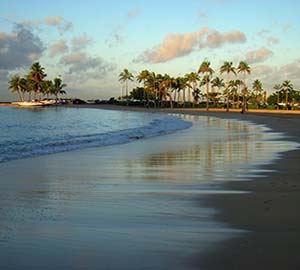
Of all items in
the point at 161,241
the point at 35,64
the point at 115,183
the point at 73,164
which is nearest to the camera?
the point at 161,241

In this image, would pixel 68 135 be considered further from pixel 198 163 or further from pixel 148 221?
pixel 148 221

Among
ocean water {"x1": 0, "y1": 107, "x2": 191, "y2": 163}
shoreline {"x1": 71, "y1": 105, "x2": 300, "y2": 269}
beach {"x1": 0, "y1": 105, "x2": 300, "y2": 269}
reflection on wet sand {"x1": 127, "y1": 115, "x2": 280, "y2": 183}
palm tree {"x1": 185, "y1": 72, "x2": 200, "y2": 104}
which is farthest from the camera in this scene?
palm tree {"x1": 185, "y1": 72, "x2": 200, "y2": 104}

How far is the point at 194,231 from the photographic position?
203 inches

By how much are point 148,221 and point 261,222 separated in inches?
56.1

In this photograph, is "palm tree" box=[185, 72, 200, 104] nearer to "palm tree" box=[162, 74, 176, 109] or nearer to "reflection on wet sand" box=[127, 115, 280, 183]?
"palm tree" box=[162, 74, 176, 109]

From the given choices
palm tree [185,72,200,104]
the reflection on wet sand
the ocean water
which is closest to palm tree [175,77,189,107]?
palm tree [185,72,200,104]

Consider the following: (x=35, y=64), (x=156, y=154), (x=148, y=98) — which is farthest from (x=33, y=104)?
(x=156, y=154)

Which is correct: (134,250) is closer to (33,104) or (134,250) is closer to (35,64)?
(35,64)

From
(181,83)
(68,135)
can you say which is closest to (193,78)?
(181,83)

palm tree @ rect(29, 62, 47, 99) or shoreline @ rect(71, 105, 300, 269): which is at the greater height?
palm tree @ rect(29, 62, 47, 99)

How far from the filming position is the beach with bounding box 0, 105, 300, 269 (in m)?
4.20

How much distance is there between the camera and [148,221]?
5695 mm

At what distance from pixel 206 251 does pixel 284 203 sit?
109 inches

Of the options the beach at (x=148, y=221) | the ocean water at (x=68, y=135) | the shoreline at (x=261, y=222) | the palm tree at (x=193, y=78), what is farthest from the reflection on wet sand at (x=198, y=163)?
the palm tree at (x=193, y=78)
